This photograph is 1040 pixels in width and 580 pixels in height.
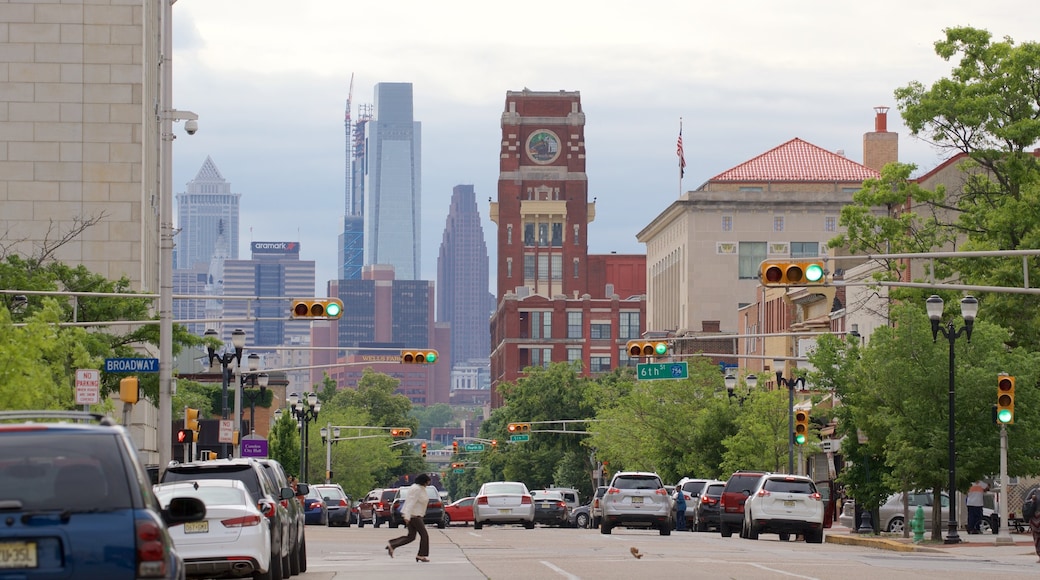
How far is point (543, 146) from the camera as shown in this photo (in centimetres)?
17825

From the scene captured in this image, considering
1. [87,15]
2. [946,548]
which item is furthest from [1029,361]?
[87,15]

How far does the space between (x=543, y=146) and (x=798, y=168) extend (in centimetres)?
5966

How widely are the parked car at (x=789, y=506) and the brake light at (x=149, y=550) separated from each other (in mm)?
30017

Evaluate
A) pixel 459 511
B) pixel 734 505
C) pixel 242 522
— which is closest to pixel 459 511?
pixel 459 511

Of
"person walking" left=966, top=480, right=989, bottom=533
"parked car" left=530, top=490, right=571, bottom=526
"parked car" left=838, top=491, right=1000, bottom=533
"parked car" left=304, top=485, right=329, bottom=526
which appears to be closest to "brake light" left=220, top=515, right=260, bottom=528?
"parked car" left=838, top=491, right=1000, bottom=533

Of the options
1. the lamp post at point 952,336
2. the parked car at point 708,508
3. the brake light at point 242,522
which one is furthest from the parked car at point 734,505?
the brake light at point 242,522

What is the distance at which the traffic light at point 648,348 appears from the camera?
4966 cm

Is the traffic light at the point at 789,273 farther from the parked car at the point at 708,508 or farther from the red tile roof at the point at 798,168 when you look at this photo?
the red tile roof at the point at 798,168

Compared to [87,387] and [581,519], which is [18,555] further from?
[581,519]

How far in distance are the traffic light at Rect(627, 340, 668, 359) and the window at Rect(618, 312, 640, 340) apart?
122m

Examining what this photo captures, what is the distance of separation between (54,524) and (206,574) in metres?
Result: 9.43

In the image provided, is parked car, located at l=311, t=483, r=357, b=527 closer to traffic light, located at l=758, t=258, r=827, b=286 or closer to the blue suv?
traffic light, located at l=758, t=258, r=827, b=286

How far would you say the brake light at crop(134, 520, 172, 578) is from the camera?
11.0 m

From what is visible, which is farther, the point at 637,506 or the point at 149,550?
the point at 637,506
